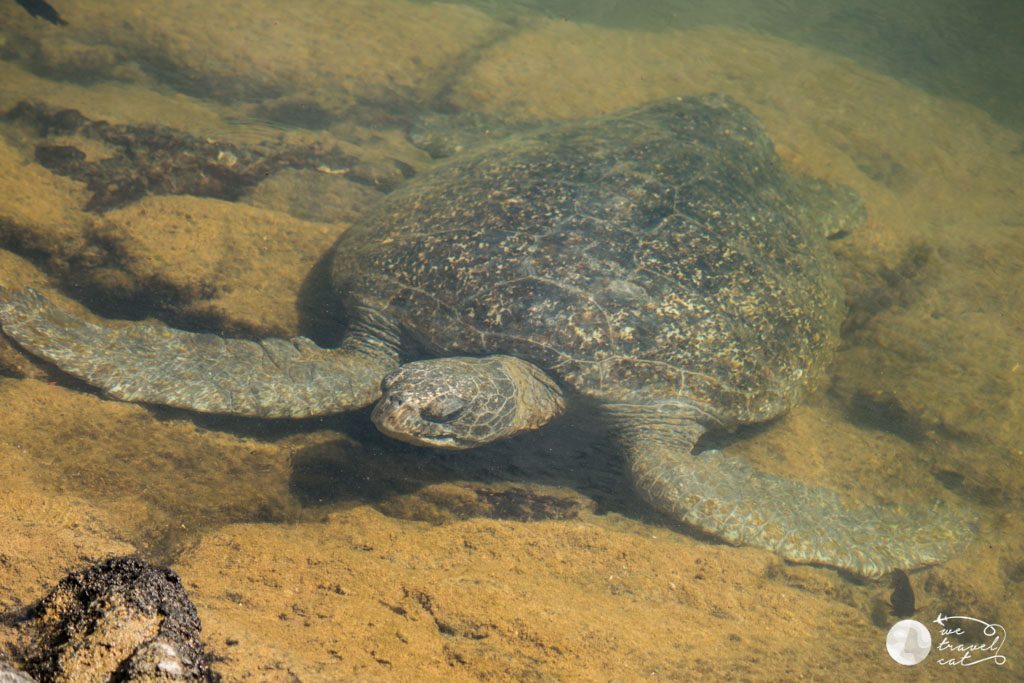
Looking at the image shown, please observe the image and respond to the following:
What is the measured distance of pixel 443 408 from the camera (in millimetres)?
4219

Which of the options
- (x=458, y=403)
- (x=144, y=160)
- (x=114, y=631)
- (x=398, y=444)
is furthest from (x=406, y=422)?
(x=144, y=160)

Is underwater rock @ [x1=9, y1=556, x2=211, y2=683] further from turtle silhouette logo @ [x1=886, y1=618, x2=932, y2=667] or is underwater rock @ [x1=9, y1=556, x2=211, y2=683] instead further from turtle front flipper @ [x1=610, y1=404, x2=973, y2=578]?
turtle silhouette logo @ [x1=886, y1=618, x2=932, y2=667]

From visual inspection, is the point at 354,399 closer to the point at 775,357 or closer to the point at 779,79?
the point at 775,357

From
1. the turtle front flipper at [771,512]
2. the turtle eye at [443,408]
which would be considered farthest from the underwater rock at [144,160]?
the turtle front flipper at [771,512]

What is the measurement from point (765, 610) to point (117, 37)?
423 inches

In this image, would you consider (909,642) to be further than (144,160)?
No

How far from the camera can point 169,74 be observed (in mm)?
8484

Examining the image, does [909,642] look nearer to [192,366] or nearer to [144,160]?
[192,366]

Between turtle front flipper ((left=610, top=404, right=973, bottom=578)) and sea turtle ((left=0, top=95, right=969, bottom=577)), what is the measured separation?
0.6 inches

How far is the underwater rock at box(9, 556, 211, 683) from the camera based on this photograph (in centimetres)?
162

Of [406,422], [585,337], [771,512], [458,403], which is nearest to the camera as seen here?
[406,422]

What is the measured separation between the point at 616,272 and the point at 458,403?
1.83 metres

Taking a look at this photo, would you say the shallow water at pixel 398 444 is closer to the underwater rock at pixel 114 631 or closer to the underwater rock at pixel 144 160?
the underwater rock at pixel 144 160

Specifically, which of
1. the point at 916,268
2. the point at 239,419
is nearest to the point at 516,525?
the point at 239,419
